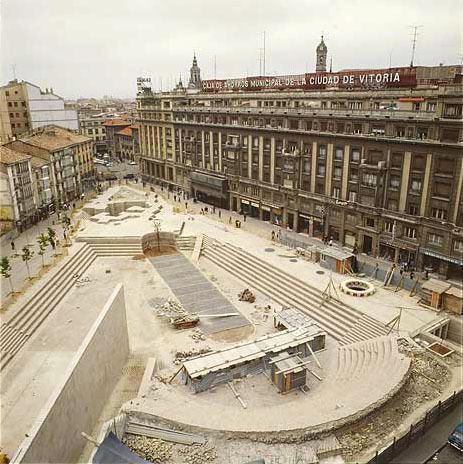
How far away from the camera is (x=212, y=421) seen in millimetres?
23797

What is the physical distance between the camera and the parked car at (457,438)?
24.5 m

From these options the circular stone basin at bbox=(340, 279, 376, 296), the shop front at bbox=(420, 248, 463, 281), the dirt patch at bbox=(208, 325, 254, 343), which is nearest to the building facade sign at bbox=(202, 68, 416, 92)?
the shop front at bbox=(420, 248, 463, 281)

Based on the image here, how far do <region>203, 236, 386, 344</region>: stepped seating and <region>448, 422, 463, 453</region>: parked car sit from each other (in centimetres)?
1004

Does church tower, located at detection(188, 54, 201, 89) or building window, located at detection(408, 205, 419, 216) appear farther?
church tower, located at detection(188, 54, 201, 89)

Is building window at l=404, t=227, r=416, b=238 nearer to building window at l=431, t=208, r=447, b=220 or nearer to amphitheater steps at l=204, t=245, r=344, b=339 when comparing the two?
building window at l=431, t=208, r=447, b=220

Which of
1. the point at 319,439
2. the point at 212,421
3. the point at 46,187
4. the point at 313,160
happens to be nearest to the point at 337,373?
the point at 319,439

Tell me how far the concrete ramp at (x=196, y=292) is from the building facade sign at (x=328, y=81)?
1359 inches

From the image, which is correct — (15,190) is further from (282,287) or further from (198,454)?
(198,454)

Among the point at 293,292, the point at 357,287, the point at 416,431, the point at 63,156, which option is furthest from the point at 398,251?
the point at 63,156

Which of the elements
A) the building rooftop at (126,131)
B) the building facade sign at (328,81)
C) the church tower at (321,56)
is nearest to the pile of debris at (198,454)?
the building facade sign at (328,81)

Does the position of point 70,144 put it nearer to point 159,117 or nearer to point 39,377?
point 159,117

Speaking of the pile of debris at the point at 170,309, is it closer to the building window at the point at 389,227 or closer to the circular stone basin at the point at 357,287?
the circular stone basin at the point at 357,287

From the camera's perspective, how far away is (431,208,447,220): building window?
44.0 meters

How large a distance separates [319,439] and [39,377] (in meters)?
20.7
